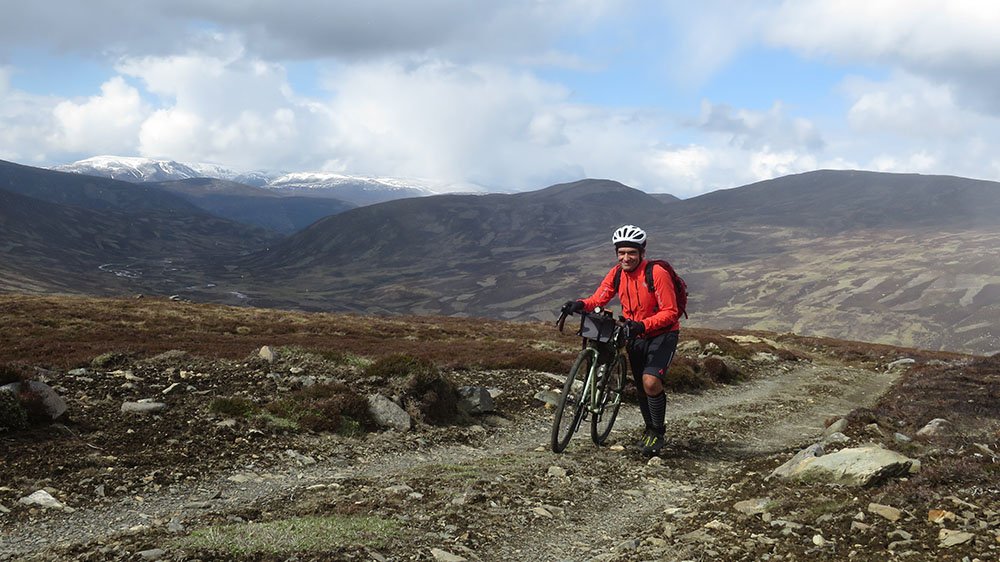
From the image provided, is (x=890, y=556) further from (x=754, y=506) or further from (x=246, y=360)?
(x=246, y=360)

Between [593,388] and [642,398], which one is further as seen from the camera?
[642,398]

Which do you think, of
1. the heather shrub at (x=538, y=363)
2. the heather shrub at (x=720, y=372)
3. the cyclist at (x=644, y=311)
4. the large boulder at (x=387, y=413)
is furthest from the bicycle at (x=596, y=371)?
the heather shrub at (x=720, y=372)

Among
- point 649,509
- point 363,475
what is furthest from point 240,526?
point 649,509

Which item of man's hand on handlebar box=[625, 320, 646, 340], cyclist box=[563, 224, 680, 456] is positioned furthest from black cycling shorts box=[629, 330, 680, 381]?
man's hand on handlebar box=[625, 320, 646, 340]

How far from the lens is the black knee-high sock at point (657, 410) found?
1045 centimetres

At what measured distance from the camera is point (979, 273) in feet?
652

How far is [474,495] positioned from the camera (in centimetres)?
778

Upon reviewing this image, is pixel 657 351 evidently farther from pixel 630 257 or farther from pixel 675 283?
pixel 630 257

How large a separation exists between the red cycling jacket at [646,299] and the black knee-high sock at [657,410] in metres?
1.11

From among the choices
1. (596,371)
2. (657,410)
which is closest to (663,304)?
(596,371)

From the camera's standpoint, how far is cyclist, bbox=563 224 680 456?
982cm

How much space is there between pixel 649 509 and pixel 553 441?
2.64 metres

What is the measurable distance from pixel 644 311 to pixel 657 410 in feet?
5.67

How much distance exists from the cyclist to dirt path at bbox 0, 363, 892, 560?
4.19 feet
